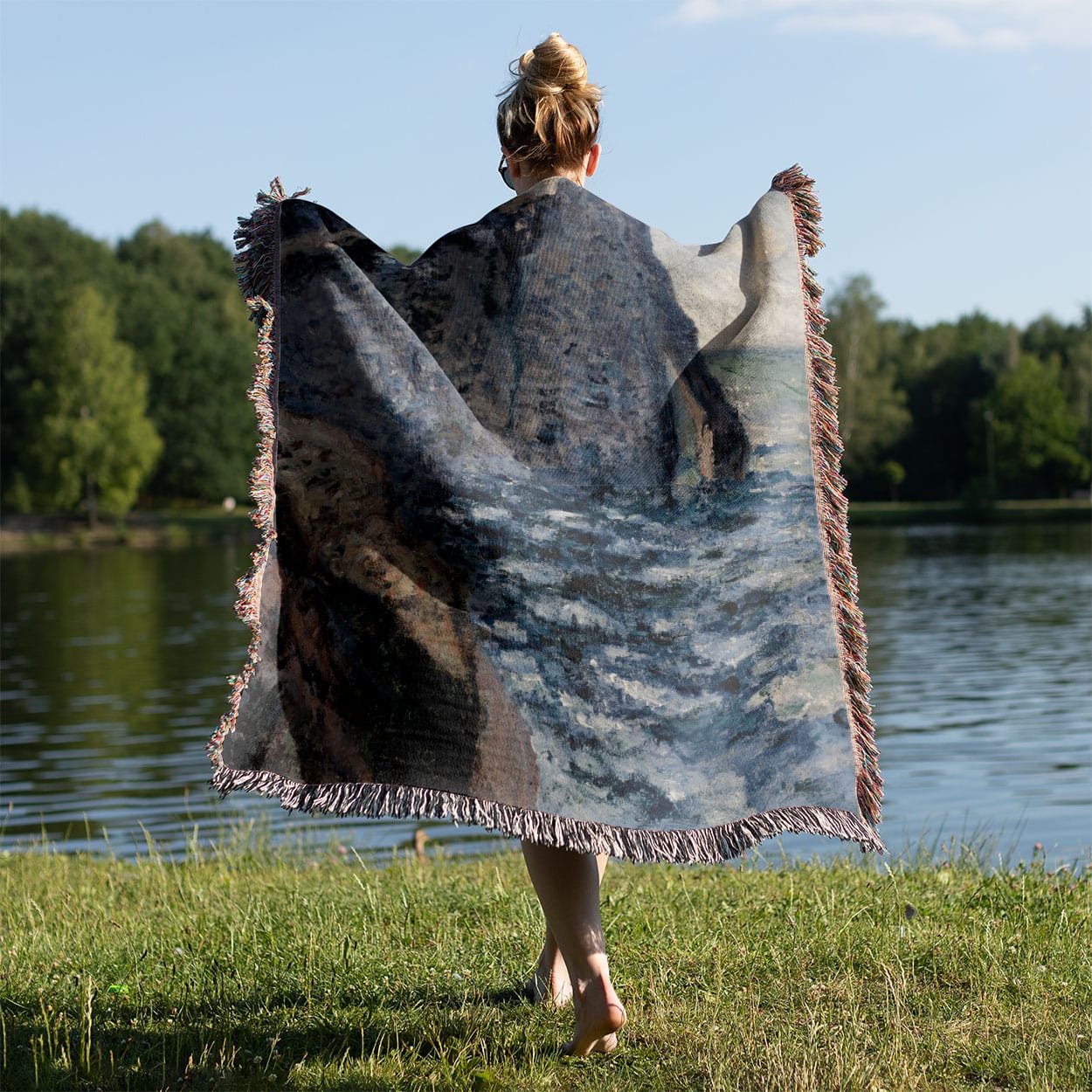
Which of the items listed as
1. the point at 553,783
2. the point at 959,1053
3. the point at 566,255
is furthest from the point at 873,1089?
the point at 566,255

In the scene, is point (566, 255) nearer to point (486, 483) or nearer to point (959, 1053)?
point (486, 483)

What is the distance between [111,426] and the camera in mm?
48375

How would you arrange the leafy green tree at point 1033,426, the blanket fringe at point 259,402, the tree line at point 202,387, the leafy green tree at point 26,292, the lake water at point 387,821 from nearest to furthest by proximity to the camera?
the blanket fringe at point 259,402, the lake water at point 387,821, the tree line at point 202,387, the leafy green tree at point 26,292, the leafy green tree at point 1033,426

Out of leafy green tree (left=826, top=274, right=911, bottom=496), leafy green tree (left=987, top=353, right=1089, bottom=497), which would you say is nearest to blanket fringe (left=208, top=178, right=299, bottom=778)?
leafy green tree (left=826, top=274, right=911, bottom=496)

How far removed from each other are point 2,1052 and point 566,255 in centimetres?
210

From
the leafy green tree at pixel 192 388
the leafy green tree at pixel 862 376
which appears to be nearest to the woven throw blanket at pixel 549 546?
the leafy green tree at pixel 192 388

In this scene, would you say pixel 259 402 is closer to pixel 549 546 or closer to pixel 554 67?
pixel 549 546

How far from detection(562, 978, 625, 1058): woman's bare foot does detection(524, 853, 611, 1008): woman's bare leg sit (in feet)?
1.04

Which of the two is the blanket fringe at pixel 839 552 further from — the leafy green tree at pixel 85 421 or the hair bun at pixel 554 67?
the leafy green tree at pixel 85 421

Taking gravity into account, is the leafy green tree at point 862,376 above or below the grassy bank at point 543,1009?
above

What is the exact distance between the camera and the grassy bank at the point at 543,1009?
2.72m

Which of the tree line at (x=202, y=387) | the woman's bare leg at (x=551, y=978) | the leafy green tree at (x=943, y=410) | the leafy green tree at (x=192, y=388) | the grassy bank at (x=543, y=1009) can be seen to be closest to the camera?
the grassy bank at (x=543, y=1009)

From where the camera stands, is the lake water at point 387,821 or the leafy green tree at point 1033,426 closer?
the lake water at point 387,821

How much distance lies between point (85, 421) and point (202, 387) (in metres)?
7.63
